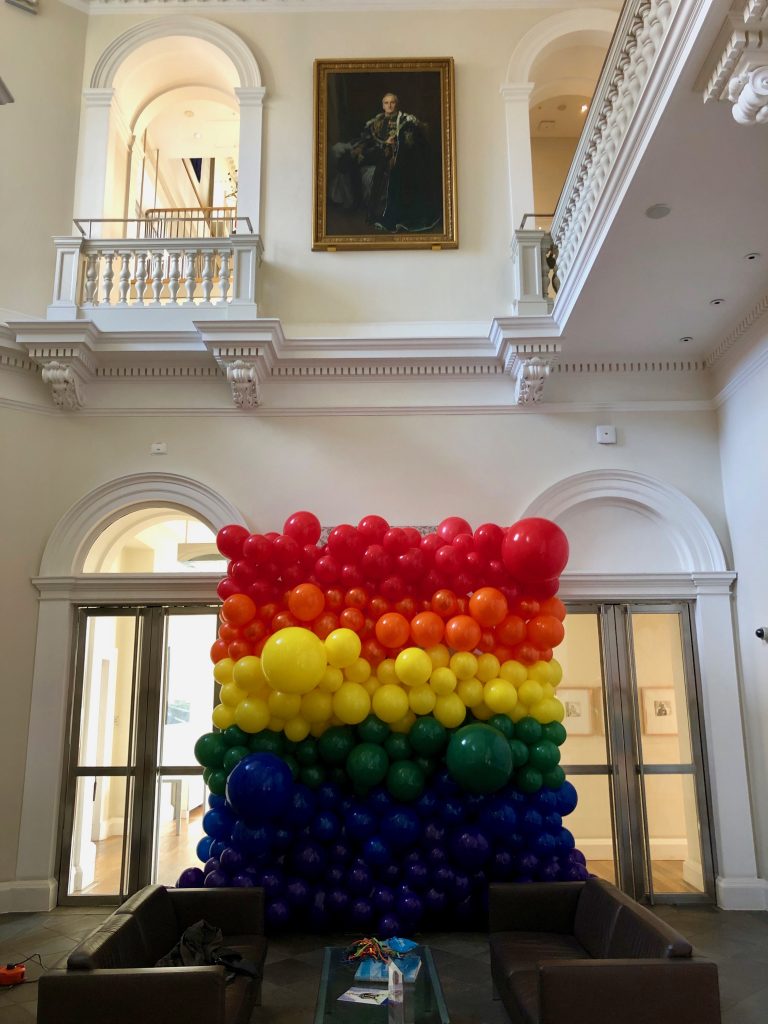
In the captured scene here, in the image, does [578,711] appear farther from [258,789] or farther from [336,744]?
[258,789]

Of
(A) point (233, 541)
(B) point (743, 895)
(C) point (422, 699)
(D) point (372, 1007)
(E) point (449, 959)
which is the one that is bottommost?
(E) point (449, 959)

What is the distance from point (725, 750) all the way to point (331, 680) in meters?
3.55

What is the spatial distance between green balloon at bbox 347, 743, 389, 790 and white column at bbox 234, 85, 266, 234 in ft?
16.6

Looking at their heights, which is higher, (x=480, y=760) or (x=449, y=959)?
(x=480, y=760)

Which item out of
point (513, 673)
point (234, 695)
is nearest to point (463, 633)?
point (513, 673)

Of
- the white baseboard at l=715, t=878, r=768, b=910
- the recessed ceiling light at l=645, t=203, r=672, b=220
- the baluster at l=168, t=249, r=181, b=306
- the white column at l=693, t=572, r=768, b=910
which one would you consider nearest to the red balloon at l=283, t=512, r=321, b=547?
the baluster at l=168, t=249, r=181, b=306

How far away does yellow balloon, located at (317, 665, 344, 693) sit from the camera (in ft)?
18.6

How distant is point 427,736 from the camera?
5699mm

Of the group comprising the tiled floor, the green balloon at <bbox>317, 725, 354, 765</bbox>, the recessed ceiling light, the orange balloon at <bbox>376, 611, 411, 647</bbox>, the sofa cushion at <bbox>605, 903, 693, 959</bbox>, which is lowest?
the tiled floor

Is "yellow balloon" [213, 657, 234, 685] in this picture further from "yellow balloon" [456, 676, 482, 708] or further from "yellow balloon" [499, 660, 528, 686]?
"yellow balloon" [499, 660, 528, 686]

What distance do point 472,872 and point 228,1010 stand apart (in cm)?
244

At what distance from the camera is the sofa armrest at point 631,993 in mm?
3520

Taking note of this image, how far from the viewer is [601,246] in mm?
5652

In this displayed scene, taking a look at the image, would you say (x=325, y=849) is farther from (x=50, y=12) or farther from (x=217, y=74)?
(x=50, y=12)
